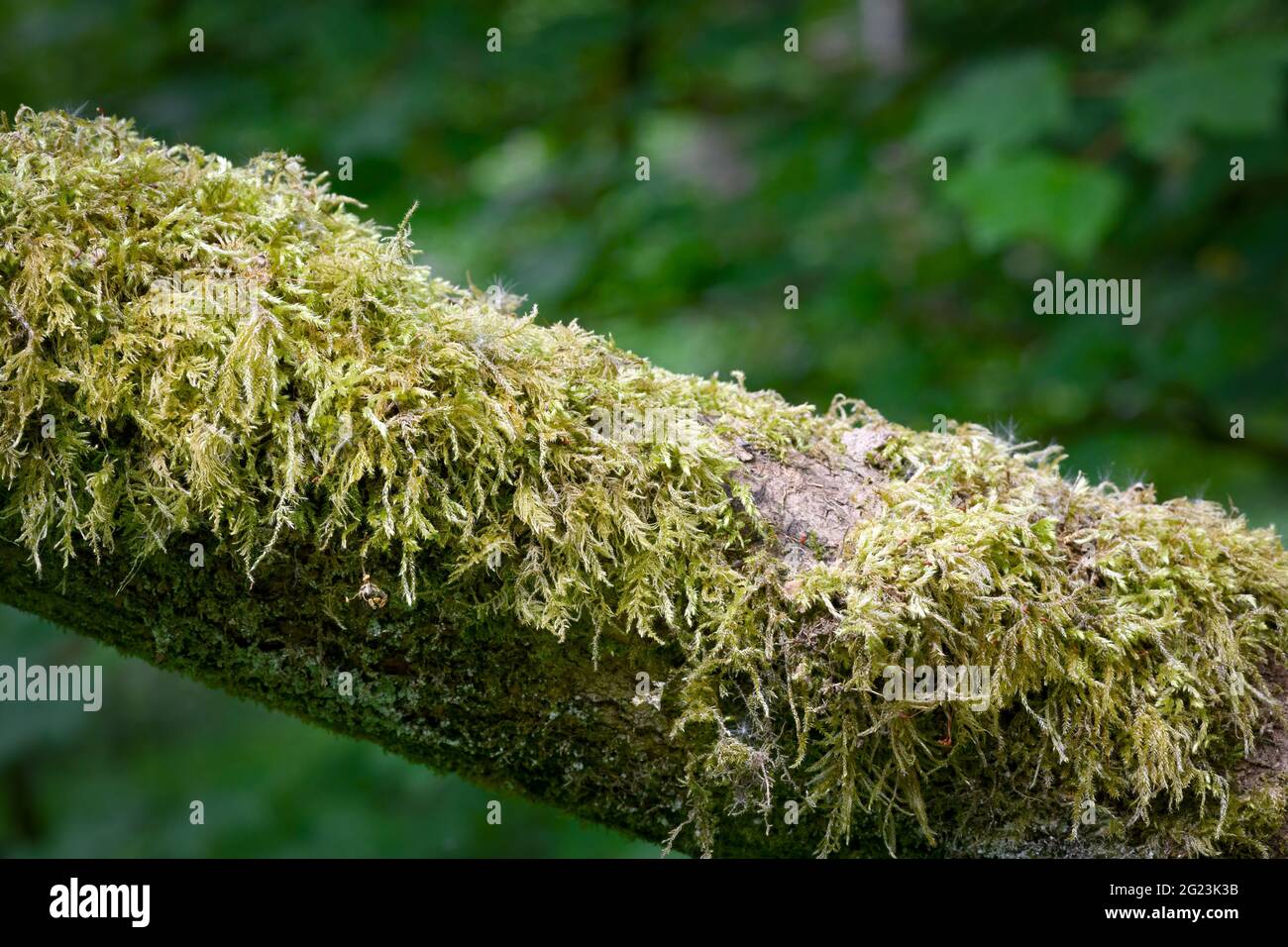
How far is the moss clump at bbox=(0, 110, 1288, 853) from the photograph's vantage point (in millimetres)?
1150

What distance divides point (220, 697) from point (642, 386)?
5.68 meters

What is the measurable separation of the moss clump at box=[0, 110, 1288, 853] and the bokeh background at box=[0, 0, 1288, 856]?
2108 mm

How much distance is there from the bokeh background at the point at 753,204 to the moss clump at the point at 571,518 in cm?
211

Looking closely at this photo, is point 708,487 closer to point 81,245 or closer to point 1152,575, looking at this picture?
point 1152,575

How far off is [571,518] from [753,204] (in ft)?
11.7

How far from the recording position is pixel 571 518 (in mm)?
1199

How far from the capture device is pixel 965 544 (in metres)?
1.28

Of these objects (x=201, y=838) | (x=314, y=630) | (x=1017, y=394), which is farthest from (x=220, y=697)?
(x=314, y=630)
